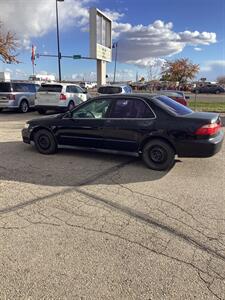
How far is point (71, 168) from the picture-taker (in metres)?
5.77

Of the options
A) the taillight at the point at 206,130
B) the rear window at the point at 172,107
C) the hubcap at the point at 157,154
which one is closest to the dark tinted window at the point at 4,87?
the rear window at the point at 172,107

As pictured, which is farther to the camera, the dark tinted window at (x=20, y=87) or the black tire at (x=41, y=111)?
the dark tinted window at (x=20, y=87)

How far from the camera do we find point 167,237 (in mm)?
3229

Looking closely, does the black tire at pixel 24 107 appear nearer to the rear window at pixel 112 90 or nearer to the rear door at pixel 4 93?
the rear door at pixel 4 93

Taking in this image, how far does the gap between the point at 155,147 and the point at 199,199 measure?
5.46ft

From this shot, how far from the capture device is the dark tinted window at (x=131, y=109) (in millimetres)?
5711

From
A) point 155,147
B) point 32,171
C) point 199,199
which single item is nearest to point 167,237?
point 199,199

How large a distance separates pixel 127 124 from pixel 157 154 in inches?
34.2

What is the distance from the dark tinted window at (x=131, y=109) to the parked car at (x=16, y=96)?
11.2 metres

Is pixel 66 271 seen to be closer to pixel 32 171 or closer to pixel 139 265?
pixel 139 265

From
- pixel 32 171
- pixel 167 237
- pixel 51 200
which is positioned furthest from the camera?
pixel 32 171

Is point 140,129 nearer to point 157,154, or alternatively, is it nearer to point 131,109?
point 131,109

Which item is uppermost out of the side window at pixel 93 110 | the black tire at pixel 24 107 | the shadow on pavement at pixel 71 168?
the side window at pixel 93 110

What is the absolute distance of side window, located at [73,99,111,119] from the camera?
616 cm
